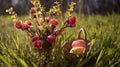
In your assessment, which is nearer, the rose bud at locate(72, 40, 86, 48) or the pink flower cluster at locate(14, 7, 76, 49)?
the pink flower cluster at locate(14, 7, 76, 49)

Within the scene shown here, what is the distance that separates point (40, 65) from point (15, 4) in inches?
191

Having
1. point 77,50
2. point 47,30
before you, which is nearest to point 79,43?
point 77,50

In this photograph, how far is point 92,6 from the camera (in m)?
7.12

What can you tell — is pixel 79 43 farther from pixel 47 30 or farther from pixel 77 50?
pixel 47 30

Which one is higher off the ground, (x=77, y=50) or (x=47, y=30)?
(x=47, y=30)

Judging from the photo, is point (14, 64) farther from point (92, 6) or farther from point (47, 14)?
point (92, 6)

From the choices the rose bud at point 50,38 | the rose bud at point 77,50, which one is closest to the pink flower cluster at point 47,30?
the rose bud at point 50,38

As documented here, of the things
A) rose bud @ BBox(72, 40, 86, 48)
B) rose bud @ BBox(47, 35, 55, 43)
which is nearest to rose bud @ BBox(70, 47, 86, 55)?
rose bud @ BBox(72, 40, 86, 48)

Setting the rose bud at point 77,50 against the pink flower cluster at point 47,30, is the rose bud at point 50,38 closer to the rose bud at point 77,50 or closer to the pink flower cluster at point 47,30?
the pink flower cluster at point 47,30

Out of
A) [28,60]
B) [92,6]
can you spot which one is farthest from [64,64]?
[92,6]

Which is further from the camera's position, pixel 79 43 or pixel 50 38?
pixel 79 43

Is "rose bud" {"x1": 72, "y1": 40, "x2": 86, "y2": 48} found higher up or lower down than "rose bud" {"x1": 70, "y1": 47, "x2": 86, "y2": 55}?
higher up

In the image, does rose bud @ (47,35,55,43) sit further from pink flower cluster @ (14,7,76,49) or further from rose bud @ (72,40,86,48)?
rose bud @ (72,40,86,48)

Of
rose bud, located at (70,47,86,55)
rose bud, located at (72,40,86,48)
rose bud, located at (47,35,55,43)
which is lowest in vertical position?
rose bud, located at (70,47,86,55)
